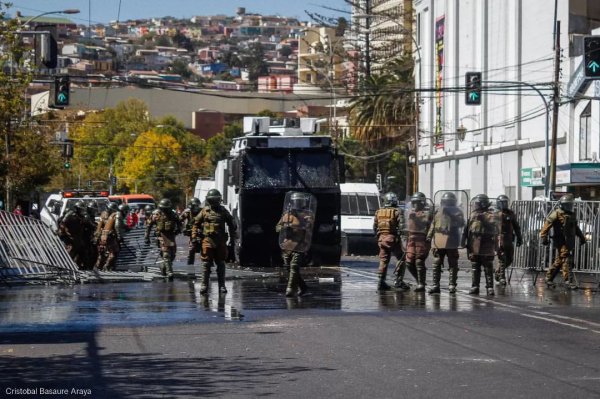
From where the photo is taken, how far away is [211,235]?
21078 mm

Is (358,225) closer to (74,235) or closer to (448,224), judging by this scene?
(74,235)

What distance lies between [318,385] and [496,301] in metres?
9.86

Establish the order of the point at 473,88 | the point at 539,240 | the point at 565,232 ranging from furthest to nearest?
the point at 473,88
the point at 539,240
the point at 565,232

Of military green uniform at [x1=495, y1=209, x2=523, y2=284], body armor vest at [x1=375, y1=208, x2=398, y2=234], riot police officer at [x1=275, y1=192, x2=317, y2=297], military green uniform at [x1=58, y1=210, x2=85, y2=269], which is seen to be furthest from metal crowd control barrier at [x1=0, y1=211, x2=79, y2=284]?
military green uniform at [x1=495, y1=209, x2=523, y2=284]

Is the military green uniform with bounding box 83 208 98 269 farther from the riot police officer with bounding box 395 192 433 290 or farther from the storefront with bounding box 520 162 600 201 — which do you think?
the storefront with bounding box 520 162 600 201

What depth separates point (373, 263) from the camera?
35.1 metres

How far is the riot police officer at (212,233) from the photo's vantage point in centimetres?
2111

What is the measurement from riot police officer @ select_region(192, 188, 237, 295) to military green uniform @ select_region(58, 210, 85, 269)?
793 cm

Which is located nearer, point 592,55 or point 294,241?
point 294,241

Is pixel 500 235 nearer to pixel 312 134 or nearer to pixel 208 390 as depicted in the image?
pixel 312 134

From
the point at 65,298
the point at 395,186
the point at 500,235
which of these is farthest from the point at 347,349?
the point at 395,186

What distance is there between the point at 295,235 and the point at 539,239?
7383 millimetres

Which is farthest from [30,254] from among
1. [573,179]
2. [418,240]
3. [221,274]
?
[573,179]

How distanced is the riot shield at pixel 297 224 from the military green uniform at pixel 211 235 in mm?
947
